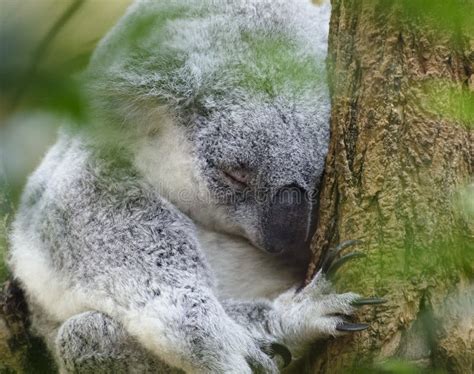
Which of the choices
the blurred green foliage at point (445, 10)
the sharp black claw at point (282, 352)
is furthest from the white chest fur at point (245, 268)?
the blurred green foliage at point (445, 10)

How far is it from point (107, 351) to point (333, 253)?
844mm

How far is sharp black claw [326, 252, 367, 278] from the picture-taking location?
1915mm

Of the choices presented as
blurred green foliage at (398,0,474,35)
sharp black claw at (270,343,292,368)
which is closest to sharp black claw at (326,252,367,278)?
sharp black claw at (270,343,292,368)

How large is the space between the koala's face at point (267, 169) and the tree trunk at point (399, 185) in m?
0.25

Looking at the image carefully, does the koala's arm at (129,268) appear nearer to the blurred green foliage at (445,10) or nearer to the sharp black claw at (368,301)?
the sharp black claw at (368,301)

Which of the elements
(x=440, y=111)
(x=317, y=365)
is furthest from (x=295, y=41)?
(x=317, y=365)

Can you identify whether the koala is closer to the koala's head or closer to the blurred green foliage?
the koala's head

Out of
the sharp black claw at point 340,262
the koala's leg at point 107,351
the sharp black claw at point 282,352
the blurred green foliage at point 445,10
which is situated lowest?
the sharp black claw at point 282,352

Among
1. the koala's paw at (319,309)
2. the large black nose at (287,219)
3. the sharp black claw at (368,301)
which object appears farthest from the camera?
the large black nose at (287,219)

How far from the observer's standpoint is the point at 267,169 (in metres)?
2.39

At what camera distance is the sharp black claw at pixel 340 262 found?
75.4 inches

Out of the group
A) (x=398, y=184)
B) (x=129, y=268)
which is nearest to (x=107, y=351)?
(x=129, y=268)

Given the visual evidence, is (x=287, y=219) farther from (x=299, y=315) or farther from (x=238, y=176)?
(x=299, y=315)

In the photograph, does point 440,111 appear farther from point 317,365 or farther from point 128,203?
point 128,203
